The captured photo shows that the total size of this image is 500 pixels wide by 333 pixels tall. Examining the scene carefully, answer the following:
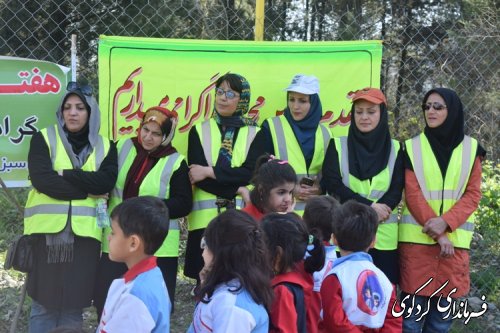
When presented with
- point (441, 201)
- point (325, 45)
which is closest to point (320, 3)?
point (325, 45)

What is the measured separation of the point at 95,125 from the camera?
4.11m

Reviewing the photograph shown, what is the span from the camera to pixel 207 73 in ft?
16.0

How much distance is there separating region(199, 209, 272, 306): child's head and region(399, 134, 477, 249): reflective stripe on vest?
2.02 meters

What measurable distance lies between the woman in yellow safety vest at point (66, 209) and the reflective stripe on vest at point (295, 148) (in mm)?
1121

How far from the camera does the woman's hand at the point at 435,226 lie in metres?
4.25

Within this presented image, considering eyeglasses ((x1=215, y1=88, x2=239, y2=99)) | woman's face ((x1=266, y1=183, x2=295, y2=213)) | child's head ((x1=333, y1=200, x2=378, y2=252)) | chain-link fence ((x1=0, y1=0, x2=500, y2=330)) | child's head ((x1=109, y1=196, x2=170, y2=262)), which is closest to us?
child's head ((x1=109, y1=196, x2=170, y2=262))

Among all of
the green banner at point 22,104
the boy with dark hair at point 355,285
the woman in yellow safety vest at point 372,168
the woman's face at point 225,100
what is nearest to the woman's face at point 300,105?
the woman in yellow safety vest at point 372,168

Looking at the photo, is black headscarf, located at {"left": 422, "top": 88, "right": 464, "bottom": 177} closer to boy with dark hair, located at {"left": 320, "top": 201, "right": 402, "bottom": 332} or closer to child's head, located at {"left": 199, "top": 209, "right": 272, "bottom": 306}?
boy with dark hair, located at {"left": 320, "top": 201, "right": 402, "bottom": 332}

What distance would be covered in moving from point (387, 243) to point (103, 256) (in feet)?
6.12

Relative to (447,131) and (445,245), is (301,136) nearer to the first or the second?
(447,131)

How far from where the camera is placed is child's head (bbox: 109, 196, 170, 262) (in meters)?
2.73

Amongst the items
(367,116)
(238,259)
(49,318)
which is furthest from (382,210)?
(49,318)

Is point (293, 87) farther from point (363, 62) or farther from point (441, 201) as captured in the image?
point (441, 201)

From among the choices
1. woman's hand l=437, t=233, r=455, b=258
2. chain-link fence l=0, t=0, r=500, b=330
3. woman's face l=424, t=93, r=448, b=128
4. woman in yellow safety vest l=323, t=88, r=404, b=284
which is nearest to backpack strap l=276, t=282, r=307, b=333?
woman in yellow safety vest l=323, t=88, r=404, b=284
